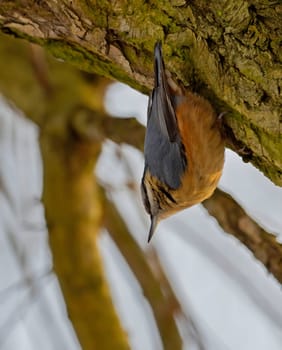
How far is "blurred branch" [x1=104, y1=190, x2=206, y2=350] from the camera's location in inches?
109

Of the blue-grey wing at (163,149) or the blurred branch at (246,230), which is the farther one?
the blue-grey wing at (163,149)

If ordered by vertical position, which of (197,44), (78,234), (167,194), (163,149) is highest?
(197,44)

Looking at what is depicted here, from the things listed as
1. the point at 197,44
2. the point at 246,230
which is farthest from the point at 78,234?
the point at 197,44

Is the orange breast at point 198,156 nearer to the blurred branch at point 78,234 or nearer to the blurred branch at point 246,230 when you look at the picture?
the blurred branch at point 246,230

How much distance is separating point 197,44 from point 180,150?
559 mm

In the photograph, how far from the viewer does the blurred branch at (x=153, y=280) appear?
9.09ft

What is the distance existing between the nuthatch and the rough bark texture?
0.26 feet

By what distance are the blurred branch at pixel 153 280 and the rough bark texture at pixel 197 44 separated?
963 millimetres

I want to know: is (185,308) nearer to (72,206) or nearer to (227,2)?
(72,206)

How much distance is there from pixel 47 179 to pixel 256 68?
1.48 m

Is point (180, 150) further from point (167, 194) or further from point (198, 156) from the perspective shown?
point (167, 194)

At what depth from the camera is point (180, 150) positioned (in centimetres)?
227

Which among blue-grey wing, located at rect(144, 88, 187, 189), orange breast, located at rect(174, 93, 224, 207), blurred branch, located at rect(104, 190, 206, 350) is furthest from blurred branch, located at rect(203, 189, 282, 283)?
blurred branch, located at rect(104, 190, 206, 350)

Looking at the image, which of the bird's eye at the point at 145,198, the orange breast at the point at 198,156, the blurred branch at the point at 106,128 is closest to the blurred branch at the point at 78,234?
the blurred branch at the point at 106,128
